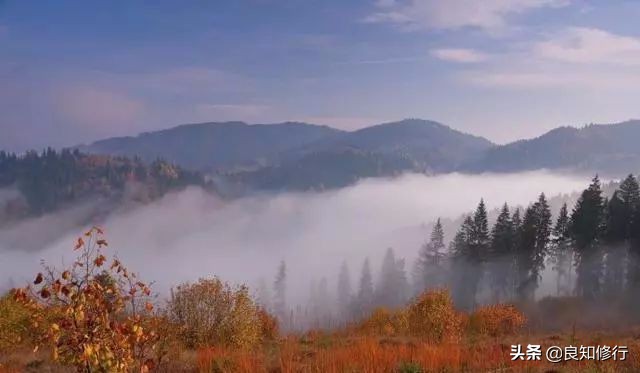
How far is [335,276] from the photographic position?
190 m

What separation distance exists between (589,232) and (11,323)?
61262mm

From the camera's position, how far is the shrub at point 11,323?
23.2 meters

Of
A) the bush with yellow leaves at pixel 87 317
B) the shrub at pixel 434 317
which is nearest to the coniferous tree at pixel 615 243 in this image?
the shrub at pixel 434 317

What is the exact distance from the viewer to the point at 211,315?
2441 cm

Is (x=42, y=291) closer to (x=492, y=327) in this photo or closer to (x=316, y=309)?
(x=492, y=327)

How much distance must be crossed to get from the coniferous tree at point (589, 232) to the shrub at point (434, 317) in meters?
33.7

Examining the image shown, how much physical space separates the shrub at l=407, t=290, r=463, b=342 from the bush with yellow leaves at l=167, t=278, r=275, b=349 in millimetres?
11705

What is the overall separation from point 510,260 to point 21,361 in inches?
2690

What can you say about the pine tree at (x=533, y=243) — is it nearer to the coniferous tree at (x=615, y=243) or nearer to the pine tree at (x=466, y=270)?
the pine tree at (x=466, y=270)

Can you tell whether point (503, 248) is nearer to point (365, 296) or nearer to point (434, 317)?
point (434, 317)

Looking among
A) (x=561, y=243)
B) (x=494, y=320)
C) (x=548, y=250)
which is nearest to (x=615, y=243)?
(x=561, y=243)

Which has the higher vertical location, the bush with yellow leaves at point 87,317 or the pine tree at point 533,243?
the bush with yellow leaves at point 87,317

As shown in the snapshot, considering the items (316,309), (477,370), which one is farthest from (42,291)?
(316,309)

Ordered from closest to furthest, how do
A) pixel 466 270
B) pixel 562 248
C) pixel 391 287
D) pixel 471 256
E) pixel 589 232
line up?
pixel 589 232
pixel 562 248
pixel 471 256
pixel 466 270
pixel 391 287
